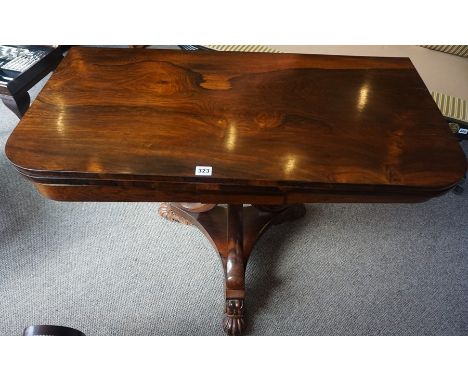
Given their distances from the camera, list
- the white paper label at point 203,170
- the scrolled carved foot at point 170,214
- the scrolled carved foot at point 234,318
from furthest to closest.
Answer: the scrolled carved foot at point 170,214 → the scrolled carved foot at point 234,318 → the white paper label at point 203,170

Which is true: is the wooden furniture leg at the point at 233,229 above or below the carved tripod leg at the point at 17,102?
below

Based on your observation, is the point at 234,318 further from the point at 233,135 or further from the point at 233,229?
the point at 233,135

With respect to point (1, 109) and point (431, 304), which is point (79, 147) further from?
point (1, 109)

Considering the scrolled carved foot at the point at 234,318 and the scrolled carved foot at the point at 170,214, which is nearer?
the scrolled carved foot at the point at 234,318

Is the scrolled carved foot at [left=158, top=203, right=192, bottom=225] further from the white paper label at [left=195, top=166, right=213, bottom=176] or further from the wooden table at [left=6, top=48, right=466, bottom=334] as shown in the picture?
the white paper label at [left=195, top=166, right=213, bottom=176]

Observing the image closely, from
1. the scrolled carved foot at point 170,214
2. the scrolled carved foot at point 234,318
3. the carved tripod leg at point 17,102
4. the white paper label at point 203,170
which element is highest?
the white paper label at point 203,170

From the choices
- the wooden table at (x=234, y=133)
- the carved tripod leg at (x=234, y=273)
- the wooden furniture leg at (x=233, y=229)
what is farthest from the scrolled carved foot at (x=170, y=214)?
the wooden table at (x=234, y=133)

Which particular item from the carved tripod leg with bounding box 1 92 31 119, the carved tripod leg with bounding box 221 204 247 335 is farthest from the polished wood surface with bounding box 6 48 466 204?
the carved tripod leg with bounding box 1 92 31 119

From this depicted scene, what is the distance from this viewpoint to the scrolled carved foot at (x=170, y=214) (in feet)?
4.55

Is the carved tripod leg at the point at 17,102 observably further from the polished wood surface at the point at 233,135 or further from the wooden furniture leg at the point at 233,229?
the wooden furniture leg at the point at 233,229

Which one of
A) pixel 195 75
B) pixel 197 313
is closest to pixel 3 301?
pixel 197 313

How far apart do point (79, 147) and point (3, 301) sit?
30.9 inches

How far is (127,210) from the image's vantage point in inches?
57.9

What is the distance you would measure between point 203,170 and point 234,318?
59 centimetres
